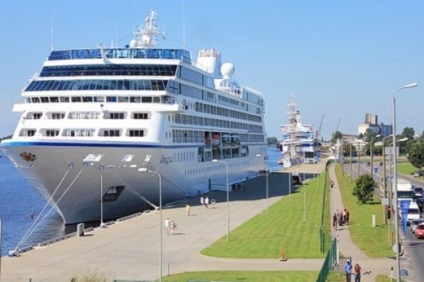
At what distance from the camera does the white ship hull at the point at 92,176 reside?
1724 inches

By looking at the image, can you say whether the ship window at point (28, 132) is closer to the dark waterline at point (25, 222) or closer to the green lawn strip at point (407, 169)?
the dark waterline at point (25, 222)

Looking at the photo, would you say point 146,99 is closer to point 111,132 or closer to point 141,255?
point 111,132

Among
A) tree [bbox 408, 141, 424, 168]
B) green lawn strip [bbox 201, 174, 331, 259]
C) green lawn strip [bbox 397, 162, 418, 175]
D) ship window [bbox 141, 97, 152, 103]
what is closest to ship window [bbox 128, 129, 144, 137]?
ship window [bbox 141, 97, 152, 103]

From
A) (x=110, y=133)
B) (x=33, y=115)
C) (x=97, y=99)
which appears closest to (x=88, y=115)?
(x=97, y=99)

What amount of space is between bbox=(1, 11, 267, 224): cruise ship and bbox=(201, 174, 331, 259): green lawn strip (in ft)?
28.5

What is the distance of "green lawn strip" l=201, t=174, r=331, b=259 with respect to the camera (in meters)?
32.8

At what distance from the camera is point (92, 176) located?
4559 cm

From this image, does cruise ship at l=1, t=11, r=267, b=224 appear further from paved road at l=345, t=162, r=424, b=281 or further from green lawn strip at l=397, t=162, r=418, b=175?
green lawn strip at l=397, t=162, r=418, b=175

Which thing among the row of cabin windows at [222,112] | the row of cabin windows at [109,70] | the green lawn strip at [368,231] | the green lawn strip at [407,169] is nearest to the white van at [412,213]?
the green lawn strip at [368,231]

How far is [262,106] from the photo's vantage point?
108812 mm

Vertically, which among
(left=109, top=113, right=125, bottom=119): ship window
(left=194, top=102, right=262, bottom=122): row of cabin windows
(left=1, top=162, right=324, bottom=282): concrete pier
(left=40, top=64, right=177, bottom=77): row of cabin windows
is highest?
(left=40, top=64, right=177, bottom=77): row of cabin windows

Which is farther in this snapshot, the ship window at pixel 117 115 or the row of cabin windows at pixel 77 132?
the ship window at pixel 117 115

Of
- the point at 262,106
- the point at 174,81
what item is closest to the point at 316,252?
the point at 174,81

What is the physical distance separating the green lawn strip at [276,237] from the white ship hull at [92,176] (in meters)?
9.06
